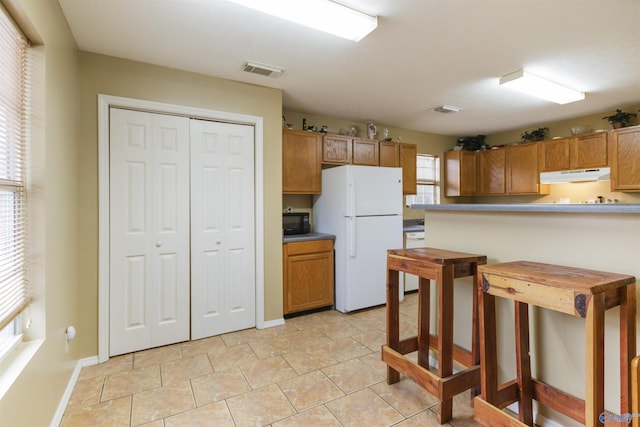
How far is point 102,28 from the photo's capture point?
7.06 ft

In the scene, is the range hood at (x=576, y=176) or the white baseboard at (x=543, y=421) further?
the range hood at (x=576, y=176)

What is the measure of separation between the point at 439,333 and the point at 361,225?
1893 mm

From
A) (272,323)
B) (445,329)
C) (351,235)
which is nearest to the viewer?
(445,329)

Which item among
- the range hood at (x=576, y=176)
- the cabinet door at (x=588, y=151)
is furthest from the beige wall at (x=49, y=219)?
the cabinet door at (x=588, y=151)

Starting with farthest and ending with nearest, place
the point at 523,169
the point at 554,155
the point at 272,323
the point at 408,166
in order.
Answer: the point at 523,169, the point at 408,166, the point at 554,155, the point at 272,323

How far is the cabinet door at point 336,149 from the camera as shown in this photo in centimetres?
394

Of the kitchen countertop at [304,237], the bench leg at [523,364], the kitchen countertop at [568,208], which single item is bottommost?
the bench leg at [523,364]

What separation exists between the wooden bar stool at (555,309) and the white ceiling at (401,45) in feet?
5.33

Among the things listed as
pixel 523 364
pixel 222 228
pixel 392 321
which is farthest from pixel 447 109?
pixel 523 364

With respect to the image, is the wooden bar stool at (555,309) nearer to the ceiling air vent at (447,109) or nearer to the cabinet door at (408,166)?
the ceiling air vent at (447,109)

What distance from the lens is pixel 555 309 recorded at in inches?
51.1

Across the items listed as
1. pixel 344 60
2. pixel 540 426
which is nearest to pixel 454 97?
pixel 344 60

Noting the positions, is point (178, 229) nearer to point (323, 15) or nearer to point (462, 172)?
point (323, 15)

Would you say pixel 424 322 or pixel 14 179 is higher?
pixel 14 179
